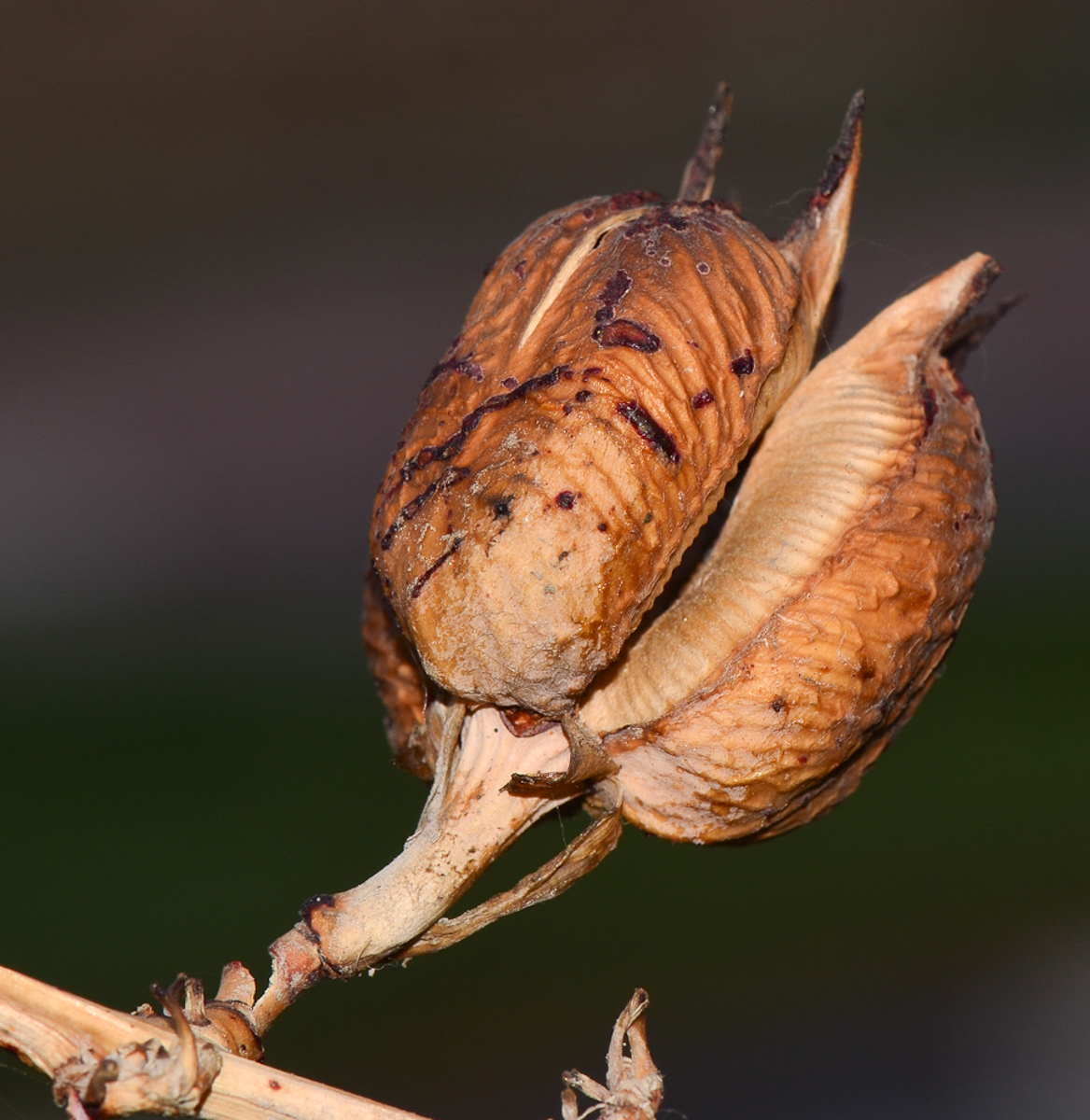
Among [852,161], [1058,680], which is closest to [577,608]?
[852,161]

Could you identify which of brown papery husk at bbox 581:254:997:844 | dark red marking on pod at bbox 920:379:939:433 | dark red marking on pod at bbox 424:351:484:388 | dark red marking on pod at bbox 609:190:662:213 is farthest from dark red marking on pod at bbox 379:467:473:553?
dark red marking on pod at bbox 920:379:939:433

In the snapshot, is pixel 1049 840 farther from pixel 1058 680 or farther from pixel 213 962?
pixel 213 962

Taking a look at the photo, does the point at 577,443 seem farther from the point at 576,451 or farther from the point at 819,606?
the point at 819,606

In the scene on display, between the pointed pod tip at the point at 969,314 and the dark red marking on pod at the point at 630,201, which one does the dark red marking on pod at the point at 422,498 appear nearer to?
the dark red marking on pod at the point at 630,201

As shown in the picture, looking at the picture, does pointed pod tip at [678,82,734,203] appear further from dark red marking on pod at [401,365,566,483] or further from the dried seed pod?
dark red marking on pod at [401,365,566,483]

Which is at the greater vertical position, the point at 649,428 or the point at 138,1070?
the point at 649,428

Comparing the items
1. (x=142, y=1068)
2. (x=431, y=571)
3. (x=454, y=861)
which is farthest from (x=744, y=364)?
(x=142, y=1068)
